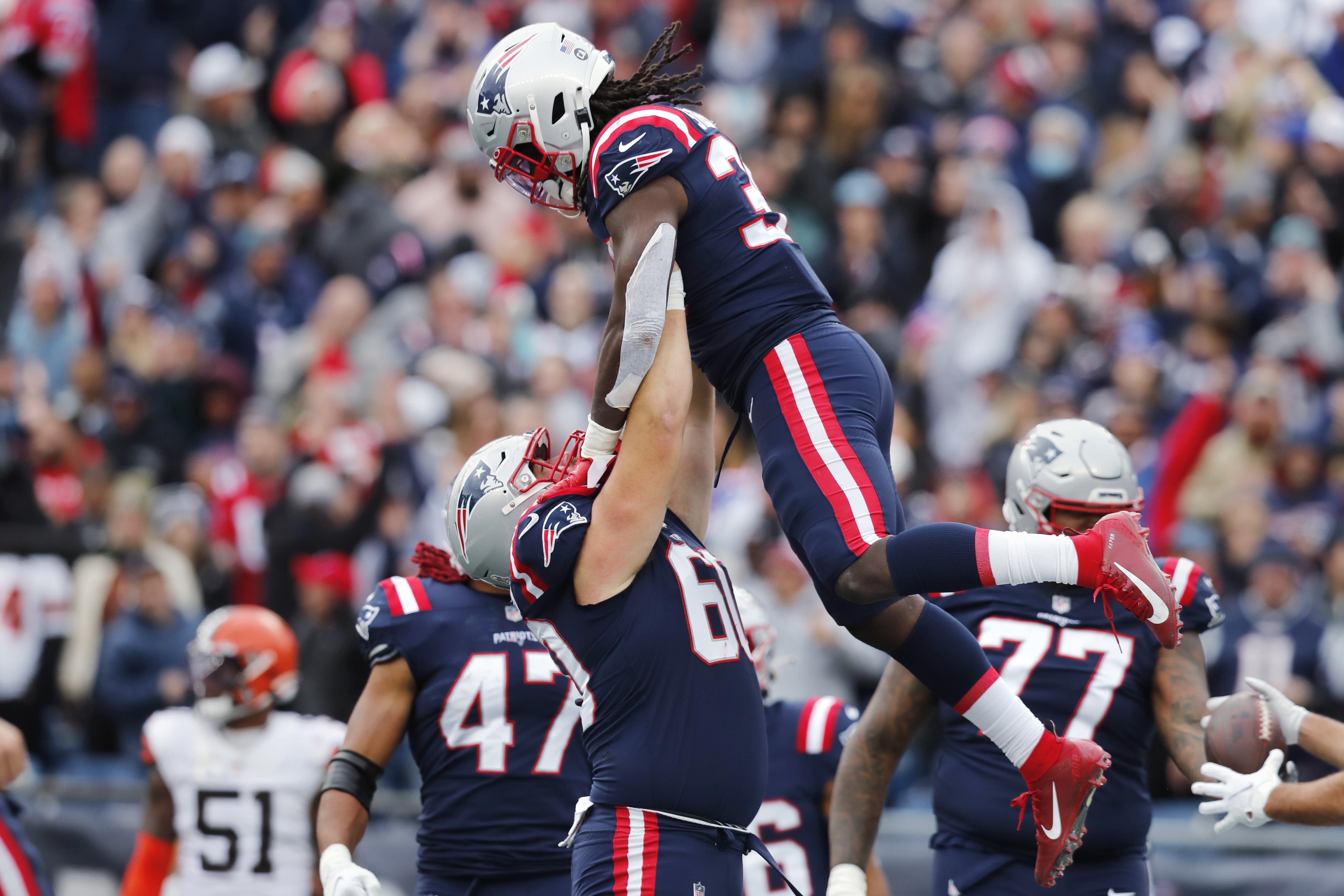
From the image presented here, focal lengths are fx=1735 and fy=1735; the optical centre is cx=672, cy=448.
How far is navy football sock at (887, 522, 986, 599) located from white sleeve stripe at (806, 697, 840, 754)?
5.07 ft

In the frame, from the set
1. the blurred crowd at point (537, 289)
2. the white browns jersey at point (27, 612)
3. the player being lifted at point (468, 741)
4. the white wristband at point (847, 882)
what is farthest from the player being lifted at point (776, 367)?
the white browns jersey at point (27, 612)

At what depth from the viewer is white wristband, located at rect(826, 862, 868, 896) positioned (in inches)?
210

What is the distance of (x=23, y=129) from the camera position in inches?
638

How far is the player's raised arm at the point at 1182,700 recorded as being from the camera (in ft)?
17.1

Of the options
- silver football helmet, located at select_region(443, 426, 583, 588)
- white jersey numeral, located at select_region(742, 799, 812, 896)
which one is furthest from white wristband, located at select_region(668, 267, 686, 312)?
white jersey numeral, located at select_region(742, 799, 812, 896)

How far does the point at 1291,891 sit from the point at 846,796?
Answer: 301 centimetres

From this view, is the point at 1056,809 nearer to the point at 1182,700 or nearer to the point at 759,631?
the point at 1182,700

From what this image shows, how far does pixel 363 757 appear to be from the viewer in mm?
5520

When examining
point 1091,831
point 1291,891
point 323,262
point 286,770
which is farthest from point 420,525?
point 1091,831

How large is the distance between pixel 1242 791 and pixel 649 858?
5.68 feet

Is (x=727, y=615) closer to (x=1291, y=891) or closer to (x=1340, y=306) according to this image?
(x=1291, y=891)

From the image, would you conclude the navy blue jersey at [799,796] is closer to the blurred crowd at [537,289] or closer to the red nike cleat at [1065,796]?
the red nike cleat at [1065,796]

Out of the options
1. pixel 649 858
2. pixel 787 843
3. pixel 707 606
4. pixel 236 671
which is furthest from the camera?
pixel 236 671

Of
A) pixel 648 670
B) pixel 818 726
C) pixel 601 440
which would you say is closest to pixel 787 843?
pixel 818 726
